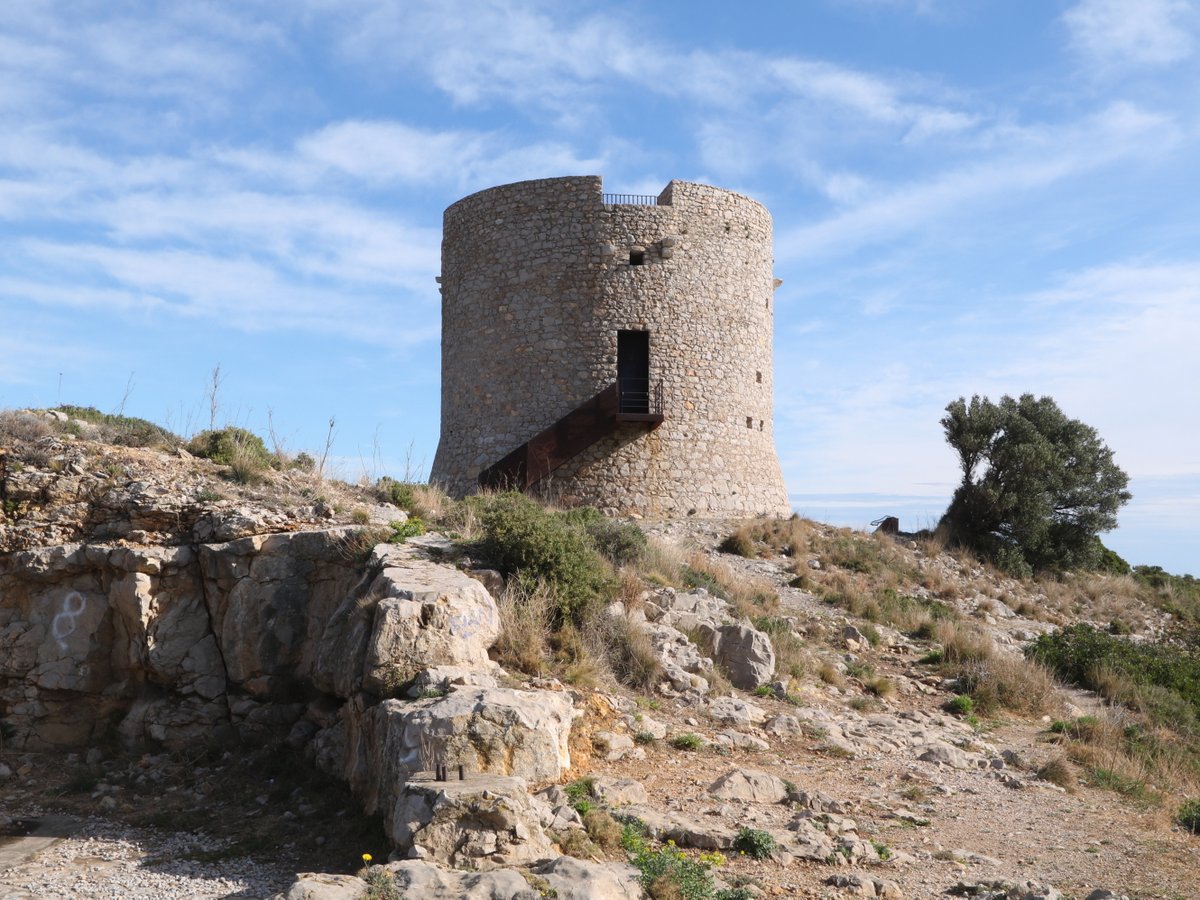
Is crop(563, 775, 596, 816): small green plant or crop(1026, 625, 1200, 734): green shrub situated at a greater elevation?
crop(1026, 625, 1200, 734): green shrub

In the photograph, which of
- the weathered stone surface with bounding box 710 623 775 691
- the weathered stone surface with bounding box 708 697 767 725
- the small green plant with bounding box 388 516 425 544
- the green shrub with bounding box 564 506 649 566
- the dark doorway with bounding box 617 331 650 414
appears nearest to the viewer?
the weathered stone surface with bounding box 708 697 767 725

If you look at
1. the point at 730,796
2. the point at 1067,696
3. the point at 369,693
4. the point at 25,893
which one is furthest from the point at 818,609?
the point at 25,893

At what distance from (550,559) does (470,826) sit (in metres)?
4.56

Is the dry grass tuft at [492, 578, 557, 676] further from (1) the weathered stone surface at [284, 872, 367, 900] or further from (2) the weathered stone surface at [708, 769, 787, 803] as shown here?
(1) the weathered stone surface at [284, 872, 367, 900]

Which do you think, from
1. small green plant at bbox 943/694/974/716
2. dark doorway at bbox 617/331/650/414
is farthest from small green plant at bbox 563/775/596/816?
dark doorway at bbox 617/331/650/414

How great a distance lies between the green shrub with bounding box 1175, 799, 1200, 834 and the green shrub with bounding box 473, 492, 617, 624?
5603mm

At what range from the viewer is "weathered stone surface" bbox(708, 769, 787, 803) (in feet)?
25.7

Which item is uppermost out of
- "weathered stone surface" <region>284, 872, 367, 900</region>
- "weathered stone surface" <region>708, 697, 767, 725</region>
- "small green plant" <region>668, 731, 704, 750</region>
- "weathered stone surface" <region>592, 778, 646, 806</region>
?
"weathered stone surface" <region>708, 697, 767, 725</region>

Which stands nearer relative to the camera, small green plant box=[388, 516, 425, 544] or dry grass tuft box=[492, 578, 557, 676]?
dry grass tuft box=[492, 578, 557, 676]

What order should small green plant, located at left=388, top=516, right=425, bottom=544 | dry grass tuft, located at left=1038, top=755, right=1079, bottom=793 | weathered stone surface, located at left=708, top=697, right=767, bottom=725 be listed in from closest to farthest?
dry grass tuft, located at left=1038, top=755, right=1079, bottom=793, weathered stone surface, located at left=708, top=697, right=767, bottom=725, small green plant, located at left=388, top=516, right=425, bottom=544

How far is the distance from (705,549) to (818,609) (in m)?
2.61

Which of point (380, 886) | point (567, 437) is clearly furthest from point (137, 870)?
point (567, 437)

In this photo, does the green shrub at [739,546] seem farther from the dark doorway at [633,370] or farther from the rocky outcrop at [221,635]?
the rocky outcrop at [221,635]

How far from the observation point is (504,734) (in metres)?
6.95
